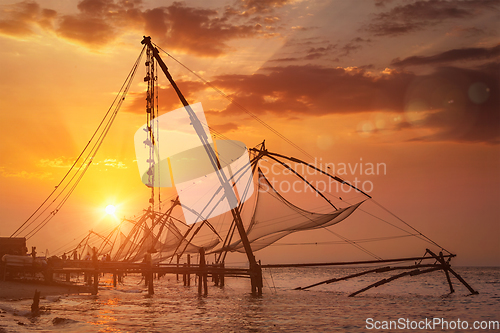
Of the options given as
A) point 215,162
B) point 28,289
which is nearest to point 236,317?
point 215,162

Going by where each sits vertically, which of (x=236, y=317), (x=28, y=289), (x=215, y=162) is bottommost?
(x=236, y=317)

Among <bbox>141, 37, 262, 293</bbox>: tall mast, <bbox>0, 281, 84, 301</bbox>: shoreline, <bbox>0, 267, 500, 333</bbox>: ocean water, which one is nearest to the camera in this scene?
<bbox>0, 267, 500, 333</bbox>: ocean water

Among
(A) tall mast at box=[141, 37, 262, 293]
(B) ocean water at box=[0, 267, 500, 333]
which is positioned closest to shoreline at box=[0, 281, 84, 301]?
(B) ocean water at box=[0, 267, 500, 333]

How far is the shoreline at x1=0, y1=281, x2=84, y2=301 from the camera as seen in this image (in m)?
22.2

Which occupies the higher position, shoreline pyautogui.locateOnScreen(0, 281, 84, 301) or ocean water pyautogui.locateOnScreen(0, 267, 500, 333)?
shoreline pyautogui.locateOnScreen(0, 281, 84, 301)

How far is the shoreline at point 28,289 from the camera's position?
22.2 meters

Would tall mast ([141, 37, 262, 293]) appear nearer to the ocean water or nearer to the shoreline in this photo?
the ocean water

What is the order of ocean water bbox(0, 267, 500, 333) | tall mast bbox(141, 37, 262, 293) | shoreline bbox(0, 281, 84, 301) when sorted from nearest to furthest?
ocean water bbox(0, 267, 500, 333), shoreline bbox(0, 281, 84, 301), tall mast bbox(141, 37, 262, 293)

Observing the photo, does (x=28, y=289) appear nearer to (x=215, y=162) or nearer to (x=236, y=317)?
(x=215, y=162)

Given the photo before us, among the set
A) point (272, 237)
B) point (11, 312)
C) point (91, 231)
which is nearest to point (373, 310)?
point (272, 237)

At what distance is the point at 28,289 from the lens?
80.0ft

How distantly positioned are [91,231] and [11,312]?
53.4 metres

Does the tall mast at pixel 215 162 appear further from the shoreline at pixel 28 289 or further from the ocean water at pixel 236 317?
the shoreline at pixel 28 289

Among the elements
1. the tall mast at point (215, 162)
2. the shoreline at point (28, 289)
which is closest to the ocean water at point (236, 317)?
the shoreline at point (28, 289)
